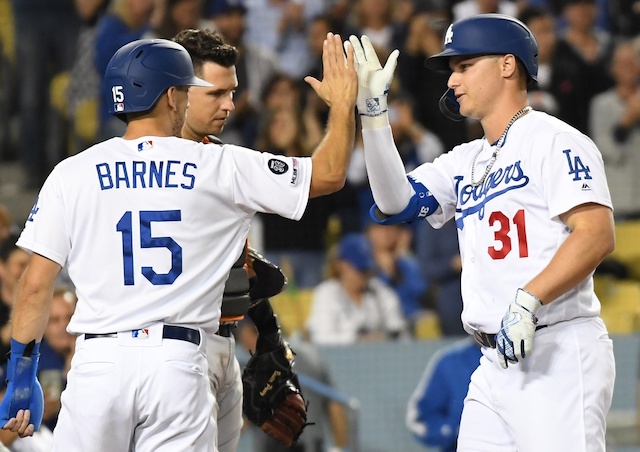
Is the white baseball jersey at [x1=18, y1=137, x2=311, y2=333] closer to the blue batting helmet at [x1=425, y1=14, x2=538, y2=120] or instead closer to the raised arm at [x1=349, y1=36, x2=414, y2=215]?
the raised arm at [x1=349, y1=36, x2=414, y2=215]

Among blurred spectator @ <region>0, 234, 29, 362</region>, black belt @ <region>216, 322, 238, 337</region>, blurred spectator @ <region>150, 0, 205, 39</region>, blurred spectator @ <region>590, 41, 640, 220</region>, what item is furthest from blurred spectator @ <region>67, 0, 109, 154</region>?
black belt @ <region>216, 322, 238, 337</region>

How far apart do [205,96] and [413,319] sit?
13.5 ft

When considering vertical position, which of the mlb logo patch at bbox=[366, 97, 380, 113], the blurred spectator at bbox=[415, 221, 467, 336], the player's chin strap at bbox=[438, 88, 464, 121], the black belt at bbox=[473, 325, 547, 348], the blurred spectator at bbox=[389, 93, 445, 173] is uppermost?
the mlb logo patch at bbox=[366, 97, 380, 113]

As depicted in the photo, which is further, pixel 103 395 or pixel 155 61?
pixel 155 61

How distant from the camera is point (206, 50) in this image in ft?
14.2

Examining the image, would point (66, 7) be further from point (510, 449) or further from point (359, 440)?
point (510, 449)

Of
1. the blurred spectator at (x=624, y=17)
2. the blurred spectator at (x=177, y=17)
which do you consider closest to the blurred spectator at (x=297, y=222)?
the blurred spectator at (x=177, y=17)

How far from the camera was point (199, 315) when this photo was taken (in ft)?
11.2

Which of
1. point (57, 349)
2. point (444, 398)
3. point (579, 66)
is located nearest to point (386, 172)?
point (57, 349)

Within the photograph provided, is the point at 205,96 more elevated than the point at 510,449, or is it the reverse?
the point at 205,96

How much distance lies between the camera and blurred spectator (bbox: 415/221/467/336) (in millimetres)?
7949

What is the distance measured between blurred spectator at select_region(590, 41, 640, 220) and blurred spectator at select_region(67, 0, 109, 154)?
4175 millimetres

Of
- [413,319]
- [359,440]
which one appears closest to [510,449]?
[359,440]

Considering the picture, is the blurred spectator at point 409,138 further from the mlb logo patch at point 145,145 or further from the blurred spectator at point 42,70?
the mlb logo patch at point 145,145
